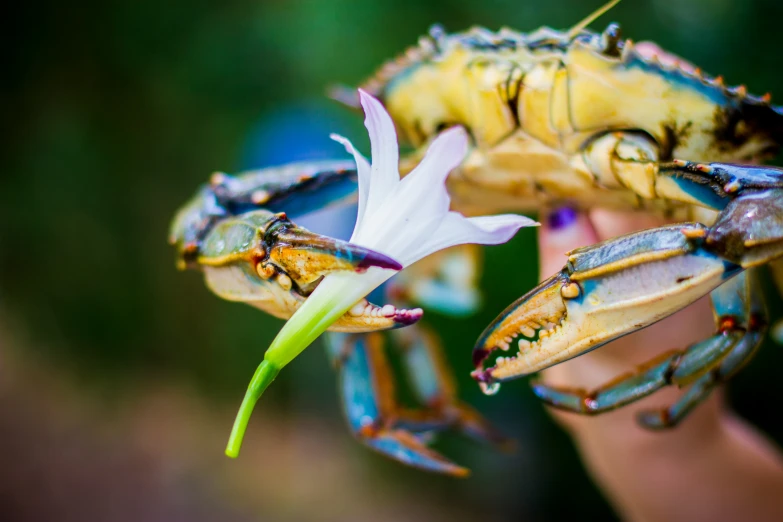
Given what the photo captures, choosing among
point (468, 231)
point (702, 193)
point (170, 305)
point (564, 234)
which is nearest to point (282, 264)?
point (468, 231)

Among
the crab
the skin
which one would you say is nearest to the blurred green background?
the skin

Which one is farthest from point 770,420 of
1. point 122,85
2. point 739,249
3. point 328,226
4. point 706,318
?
point 122,85

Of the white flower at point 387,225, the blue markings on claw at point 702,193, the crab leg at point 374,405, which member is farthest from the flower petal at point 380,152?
the crab leg at point 374,405

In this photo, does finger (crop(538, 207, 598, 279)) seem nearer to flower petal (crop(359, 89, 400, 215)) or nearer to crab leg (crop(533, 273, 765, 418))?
crab leg (crop(533, 273, 765, 418))

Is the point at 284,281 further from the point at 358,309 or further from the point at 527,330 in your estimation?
the point at 527,330

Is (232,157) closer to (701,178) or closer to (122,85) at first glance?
(122,85)

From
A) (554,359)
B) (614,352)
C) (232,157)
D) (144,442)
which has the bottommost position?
(144,442)

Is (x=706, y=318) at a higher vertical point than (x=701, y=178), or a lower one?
lower
